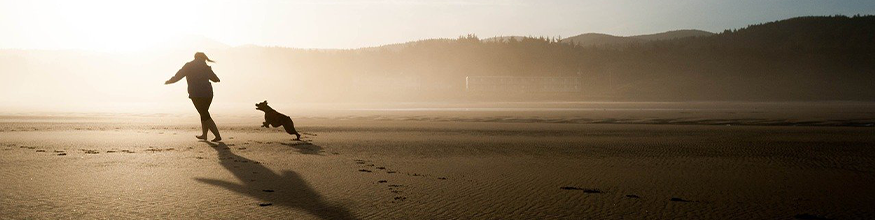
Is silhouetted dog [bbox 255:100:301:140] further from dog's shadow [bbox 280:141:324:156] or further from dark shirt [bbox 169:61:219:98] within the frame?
dark shirt [bbox 169:61:219:98]

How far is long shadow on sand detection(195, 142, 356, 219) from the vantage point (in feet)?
15.7

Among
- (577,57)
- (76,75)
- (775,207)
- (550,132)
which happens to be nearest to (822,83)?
(577,57)

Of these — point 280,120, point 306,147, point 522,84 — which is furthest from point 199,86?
point 522,84

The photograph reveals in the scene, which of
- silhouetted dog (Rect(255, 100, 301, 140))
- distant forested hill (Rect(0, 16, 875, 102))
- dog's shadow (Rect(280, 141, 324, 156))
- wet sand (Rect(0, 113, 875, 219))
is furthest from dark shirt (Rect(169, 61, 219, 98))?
distant forested hill (Rect(0, 16, 875, 102))

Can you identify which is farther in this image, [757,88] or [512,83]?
[512,83]

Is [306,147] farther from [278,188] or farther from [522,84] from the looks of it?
[522,84]

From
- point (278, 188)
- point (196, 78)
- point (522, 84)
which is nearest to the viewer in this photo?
point (278, 188)

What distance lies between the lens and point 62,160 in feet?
26.3

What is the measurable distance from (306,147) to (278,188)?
14.1 feet

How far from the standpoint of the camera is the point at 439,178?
6.54 m

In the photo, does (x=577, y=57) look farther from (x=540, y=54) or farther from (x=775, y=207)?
(x=775, y=207)

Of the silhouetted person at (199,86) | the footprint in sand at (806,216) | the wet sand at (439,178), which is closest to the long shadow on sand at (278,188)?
the wet sand at (439,178)

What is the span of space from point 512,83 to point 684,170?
46686 millimetres

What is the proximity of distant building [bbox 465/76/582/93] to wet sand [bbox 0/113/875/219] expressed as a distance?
40882mm
